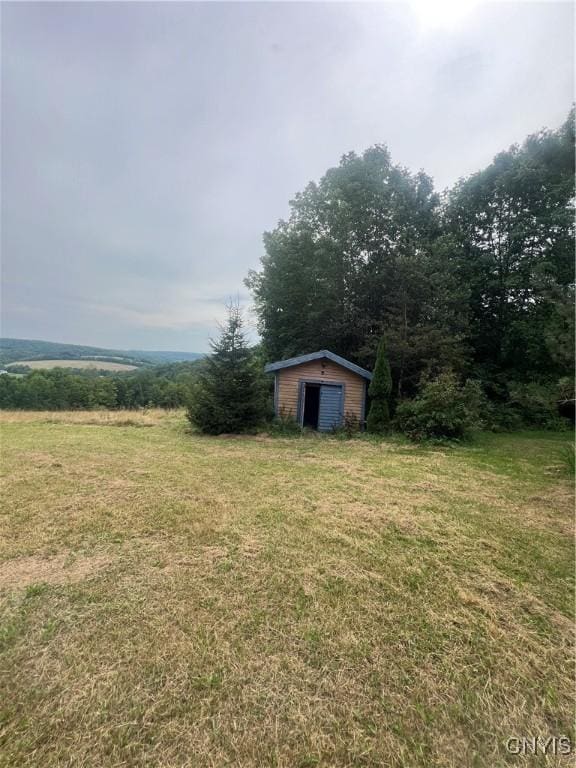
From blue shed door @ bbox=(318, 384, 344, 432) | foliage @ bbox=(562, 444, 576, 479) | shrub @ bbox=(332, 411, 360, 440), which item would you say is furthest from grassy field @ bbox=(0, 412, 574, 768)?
blue shed door @ bbox=(318, 384, 344, 432)

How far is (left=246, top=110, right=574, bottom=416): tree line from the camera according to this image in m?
14.1

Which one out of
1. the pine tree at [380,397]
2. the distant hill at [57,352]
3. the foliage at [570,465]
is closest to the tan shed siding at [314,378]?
the pine tree at [380,397]

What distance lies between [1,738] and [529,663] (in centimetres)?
288

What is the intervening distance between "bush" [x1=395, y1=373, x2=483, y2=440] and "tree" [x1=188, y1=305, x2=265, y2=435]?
502 cm

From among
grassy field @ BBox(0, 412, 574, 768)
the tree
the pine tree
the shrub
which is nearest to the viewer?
grassy field @ BBox(0, 412, 574, 768)

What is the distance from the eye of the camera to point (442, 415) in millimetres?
9148

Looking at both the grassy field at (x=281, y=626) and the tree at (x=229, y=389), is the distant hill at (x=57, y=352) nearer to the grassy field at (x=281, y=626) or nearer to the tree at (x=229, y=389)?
the tree at (x=229, y=389)

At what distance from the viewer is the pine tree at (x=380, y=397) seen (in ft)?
34.6

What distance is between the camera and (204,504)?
14.0 feet

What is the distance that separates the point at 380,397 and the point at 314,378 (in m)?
2.42

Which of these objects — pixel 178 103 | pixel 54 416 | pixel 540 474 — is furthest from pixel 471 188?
pixel 54 416

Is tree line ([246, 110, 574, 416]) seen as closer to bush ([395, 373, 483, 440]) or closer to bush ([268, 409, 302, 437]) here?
bush ([395, 373, 483, 440])

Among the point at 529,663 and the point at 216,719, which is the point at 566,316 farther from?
the point at 216,719

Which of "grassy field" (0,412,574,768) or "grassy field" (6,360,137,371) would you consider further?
"grassy field" (6,360,137,371)
